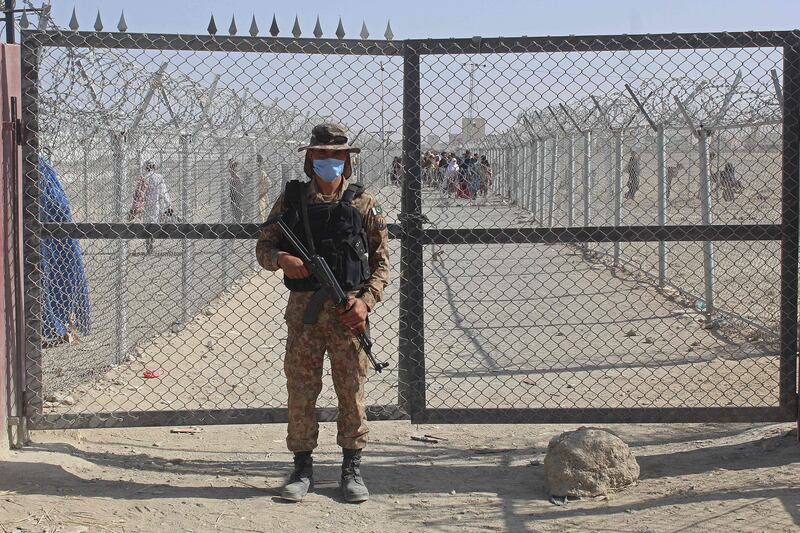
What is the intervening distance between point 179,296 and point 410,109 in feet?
20.4

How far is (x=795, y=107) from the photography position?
4227 millimetres

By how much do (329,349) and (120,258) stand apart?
314cm

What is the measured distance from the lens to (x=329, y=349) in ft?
13.2

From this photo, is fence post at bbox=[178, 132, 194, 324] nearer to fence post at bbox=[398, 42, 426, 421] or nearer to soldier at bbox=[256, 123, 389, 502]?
fence post at bbox=[398, 42, 426, 421]

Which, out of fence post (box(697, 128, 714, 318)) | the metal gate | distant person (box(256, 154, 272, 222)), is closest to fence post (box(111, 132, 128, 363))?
the metal gate

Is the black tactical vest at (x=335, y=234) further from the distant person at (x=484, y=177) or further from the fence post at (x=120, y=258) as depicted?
the distant person at (x=484, y=177)

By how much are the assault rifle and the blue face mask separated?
0.86ft

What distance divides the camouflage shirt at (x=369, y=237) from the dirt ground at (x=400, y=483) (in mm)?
924

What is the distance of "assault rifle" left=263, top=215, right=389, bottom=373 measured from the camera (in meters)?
3.80

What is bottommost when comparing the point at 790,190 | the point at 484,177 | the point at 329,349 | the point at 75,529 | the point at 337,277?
the point at 75,529

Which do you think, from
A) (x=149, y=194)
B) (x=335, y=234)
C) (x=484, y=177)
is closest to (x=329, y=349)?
(x=335, y=234)

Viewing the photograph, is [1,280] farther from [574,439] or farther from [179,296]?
[179,296]

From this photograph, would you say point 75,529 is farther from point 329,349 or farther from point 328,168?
point 328,168

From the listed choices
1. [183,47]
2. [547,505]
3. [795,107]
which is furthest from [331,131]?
[795,107]
